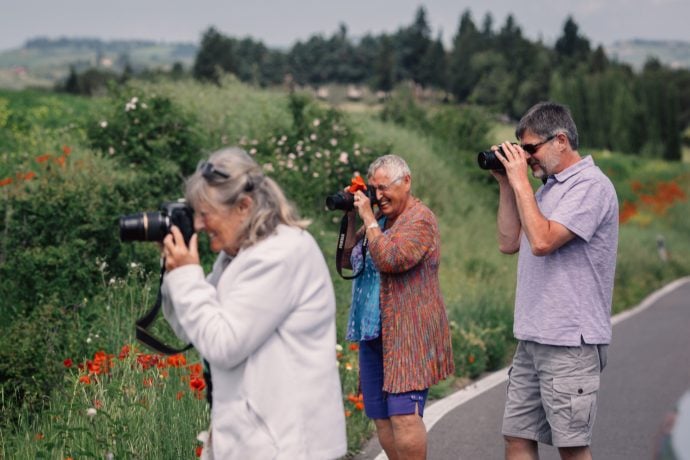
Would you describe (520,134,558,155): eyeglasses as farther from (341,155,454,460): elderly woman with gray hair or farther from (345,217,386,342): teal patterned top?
(345,217,386,342): teal patterned top

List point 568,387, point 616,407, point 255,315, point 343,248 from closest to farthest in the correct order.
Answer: point 255,315
point 568,387
point 343,248
point 616,407

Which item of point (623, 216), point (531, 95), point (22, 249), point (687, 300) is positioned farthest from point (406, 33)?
point (22, 249)

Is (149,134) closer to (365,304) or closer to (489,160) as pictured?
(365,304)

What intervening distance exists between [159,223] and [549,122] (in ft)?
7.58

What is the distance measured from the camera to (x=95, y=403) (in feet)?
20.4

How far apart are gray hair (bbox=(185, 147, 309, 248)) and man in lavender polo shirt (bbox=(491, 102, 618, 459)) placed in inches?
69.6

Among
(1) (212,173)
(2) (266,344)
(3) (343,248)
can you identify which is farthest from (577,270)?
(1) (212,173)

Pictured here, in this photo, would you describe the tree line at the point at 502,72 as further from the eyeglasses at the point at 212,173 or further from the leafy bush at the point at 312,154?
the eyeglasses at the point at 212,173

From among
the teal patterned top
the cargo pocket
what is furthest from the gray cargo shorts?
the teal patterned top

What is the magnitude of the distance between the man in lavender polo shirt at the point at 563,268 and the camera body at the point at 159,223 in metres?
2.00

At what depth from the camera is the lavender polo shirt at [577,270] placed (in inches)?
210

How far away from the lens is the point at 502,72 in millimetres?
110438

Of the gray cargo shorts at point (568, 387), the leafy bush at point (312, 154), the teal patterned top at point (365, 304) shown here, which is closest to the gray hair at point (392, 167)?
the teal patterned top at point (365, 304)

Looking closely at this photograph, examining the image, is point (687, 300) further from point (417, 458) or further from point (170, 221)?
point (170, 221)
